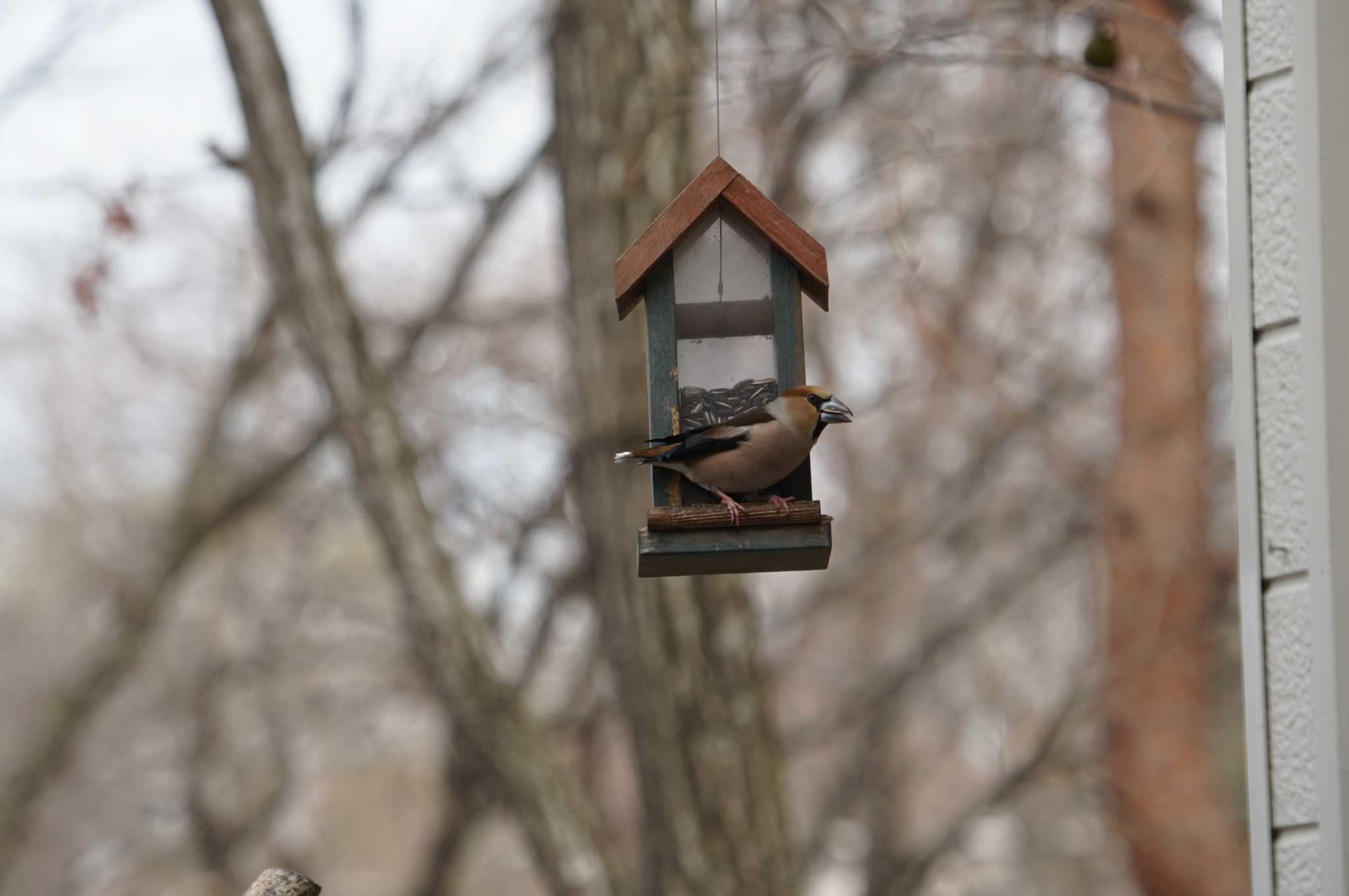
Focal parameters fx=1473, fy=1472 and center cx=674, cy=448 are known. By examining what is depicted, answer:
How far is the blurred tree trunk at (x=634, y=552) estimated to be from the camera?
5.27m

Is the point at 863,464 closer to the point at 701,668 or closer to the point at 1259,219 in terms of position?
the point at 701,668

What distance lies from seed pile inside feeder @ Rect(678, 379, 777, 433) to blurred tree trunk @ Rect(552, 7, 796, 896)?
2025mm

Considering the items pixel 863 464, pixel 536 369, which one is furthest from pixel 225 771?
pixel 863 464

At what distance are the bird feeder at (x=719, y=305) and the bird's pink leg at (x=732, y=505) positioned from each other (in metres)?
0.05

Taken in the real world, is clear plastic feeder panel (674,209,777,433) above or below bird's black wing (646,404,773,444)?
above

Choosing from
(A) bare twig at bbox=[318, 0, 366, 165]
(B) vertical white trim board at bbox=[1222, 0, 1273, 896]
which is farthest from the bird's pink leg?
(A) bare twig at bbox=[318, 0, 366, 165]

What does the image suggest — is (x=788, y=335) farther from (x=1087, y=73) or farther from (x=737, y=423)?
(x=1087, y=73)

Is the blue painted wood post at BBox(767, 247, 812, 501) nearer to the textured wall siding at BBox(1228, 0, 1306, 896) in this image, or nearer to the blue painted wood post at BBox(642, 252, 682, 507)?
the blue painted wood post at BBox(642, 252, 682, 507)

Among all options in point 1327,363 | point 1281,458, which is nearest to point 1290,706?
point 1281,458

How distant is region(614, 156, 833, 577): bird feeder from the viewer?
3.17m

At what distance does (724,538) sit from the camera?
9.71ft

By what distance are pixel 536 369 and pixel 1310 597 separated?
335 inches

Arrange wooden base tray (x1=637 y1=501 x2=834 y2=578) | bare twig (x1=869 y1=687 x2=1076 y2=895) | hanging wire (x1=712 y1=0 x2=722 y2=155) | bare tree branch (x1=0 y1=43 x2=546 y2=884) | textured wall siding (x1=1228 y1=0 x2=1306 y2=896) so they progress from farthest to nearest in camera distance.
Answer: bare tree branch (x1=0 y1=43 x2=546 y2=884)
bare twig (x1=869 y1=687 x2=1076 y2=895)
wooden base tray (x1=637 y1=501 x2=834 y2=578)
hanging wire (x1=712 y1=0 x2=722 y2=155)
textured wall siding (x1=1228 y1=0 x2=1306 y2=896)

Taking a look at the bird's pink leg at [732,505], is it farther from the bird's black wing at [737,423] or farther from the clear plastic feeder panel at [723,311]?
the clear plastic feeder panel at [723,311]
